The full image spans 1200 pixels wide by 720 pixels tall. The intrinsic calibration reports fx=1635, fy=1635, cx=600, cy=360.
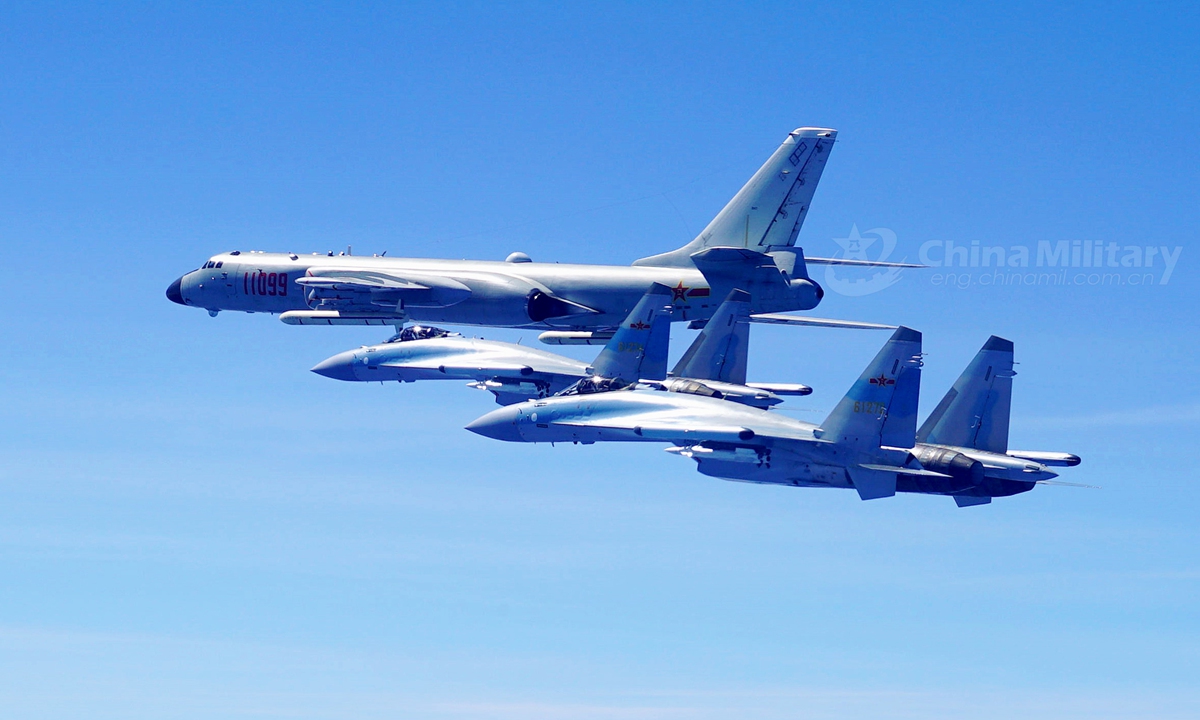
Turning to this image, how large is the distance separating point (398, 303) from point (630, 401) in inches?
805

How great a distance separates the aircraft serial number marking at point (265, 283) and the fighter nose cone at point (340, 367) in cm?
598

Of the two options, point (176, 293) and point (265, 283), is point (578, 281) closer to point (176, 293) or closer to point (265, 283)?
point (265, 283)

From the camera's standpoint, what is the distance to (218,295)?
85.5 m

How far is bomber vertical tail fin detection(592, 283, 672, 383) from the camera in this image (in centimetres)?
7094

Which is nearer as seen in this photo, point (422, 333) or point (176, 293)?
point (422, 333)

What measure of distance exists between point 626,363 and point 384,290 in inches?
613

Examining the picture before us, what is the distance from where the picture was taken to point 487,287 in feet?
266

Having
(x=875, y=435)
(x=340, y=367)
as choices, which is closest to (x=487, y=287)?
(x=340, y=367)

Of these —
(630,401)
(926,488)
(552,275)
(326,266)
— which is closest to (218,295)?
(326,266)

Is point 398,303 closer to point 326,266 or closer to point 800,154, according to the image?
point 326,266

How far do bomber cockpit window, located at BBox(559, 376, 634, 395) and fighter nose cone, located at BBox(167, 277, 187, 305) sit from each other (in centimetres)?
2917

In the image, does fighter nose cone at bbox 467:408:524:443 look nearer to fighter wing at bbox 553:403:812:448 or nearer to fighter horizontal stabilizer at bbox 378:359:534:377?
fighter wing at bbox 553:403:812:448

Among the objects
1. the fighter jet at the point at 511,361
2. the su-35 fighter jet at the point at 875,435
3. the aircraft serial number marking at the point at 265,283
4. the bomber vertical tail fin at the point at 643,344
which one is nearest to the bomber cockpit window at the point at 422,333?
the fighter jet at the point at 511,361

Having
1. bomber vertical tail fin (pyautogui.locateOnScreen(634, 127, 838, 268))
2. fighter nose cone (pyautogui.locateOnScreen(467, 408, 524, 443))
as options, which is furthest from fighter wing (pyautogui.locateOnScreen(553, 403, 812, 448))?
bomber vertical tail fin (pyautogui.locateOnScreen(634, 127, 838, 268))
